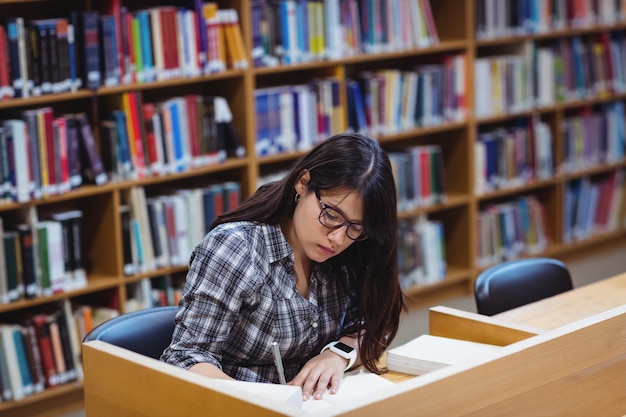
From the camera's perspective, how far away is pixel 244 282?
2.02 metres

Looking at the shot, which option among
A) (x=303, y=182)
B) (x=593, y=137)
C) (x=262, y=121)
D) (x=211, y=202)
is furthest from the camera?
(x=593, y=137)

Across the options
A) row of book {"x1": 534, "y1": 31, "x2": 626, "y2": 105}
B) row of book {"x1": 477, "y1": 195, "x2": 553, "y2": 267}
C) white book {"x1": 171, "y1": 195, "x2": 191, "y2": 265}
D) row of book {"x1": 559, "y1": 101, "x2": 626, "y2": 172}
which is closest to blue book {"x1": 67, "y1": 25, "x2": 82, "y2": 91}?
white book {"x1": 171, "y1": 195, "x2": 191, "y2": 265}

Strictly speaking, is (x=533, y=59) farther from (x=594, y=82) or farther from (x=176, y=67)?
(x=176, y=67)

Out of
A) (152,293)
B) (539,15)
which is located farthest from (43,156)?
(539,15)

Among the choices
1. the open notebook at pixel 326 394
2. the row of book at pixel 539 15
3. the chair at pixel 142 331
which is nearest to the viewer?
the open notebook at pixel 326 394

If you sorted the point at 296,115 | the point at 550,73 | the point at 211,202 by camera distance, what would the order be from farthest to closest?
1. the point at 550,73
2. the point at 296,115
3. the point at 211,202

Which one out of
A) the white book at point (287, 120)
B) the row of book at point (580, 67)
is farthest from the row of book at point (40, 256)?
the row of book at point (580, 67)

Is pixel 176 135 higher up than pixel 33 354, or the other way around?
pixel 176 135

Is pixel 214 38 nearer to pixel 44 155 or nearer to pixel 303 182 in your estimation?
pixel 44 155

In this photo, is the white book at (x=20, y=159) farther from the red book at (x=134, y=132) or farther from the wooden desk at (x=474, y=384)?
the wooden desk at (x=474, y=384)

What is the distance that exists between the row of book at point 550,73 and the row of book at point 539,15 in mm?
104

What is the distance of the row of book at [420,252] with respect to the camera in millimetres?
4934

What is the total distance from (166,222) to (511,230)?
7.30 ft

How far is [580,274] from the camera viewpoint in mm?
5602
